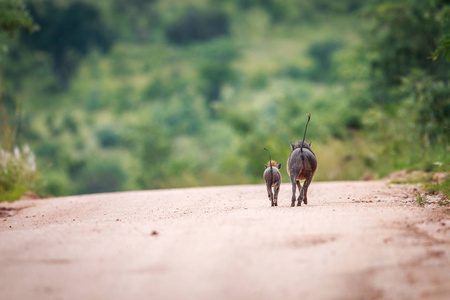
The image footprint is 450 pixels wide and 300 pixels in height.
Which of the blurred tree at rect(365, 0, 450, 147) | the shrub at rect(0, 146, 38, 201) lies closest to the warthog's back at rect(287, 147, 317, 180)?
the shrub at rect(0, 146, 38, 201)

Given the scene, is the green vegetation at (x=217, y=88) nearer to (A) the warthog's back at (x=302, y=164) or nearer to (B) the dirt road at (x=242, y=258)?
(A) the warthog's back at (x=302, y=164)

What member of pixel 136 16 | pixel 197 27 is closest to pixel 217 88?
pixel 197 27

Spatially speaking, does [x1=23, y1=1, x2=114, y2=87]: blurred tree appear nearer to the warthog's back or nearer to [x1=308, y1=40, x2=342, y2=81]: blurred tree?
[x1=308, y1=40, x2=342, y2=81]: blurred tree

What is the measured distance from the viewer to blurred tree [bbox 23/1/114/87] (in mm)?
55344

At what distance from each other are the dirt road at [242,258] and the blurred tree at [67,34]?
53.5 m

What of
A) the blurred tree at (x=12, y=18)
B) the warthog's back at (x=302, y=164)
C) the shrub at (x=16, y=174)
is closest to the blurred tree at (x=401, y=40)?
the blurred tree at (x=12, y=18)

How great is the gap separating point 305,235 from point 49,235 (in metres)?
2.32

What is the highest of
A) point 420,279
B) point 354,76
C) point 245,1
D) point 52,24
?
point 245,1

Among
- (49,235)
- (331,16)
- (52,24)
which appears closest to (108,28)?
(52,24)

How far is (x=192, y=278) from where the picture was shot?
337 cm

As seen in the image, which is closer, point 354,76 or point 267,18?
point 354,76

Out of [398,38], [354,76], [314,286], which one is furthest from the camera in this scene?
[354,76]

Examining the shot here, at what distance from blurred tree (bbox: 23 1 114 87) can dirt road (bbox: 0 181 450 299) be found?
5345 cm

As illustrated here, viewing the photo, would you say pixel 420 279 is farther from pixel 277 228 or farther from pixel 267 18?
pixel 267 18
